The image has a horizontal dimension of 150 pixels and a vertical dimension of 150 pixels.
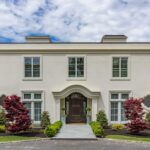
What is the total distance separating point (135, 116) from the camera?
2066cm

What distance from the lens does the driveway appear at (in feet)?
51.1

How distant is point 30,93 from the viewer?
24938 millimetres

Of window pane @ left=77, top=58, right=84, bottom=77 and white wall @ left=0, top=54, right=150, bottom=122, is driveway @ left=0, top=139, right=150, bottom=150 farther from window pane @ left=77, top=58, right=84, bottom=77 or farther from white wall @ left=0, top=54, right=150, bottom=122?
window pane @ left=77, top=58, right=84, bottom=77

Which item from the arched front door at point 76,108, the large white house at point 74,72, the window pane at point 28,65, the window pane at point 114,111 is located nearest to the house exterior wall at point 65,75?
the large white house at point 74,72

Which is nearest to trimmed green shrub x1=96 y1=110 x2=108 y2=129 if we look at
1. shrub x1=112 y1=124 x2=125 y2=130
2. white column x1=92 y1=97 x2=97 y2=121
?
white column x1=92 y1=97 x2=97 y2=121

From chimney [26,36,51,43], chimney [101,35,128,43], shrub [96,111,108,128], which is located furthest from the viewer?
chimney [26,36,51,43]

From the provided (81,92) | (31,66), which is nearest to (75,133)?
(81,92)

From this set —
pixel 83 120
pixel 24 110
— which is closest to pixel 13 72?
pixel 24 110

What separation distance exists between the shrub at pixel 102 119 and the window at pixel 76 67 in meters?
3.69

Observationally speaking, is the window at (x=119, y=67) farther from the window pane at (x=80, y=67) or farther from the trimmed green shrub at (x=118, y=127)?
the trimmed green shrub at (x=118, y=127)

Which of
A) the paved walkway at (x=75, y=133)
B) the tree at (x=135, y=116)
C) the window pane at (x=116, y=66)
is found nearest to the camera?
the paved walkway at (x=75, y=133)

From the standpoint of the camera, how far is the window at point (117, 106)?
81.1ft

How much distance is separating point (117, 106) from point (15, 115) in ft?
30.0

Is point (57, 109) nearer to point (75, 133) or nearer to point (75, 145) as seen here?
point (75, 133)
